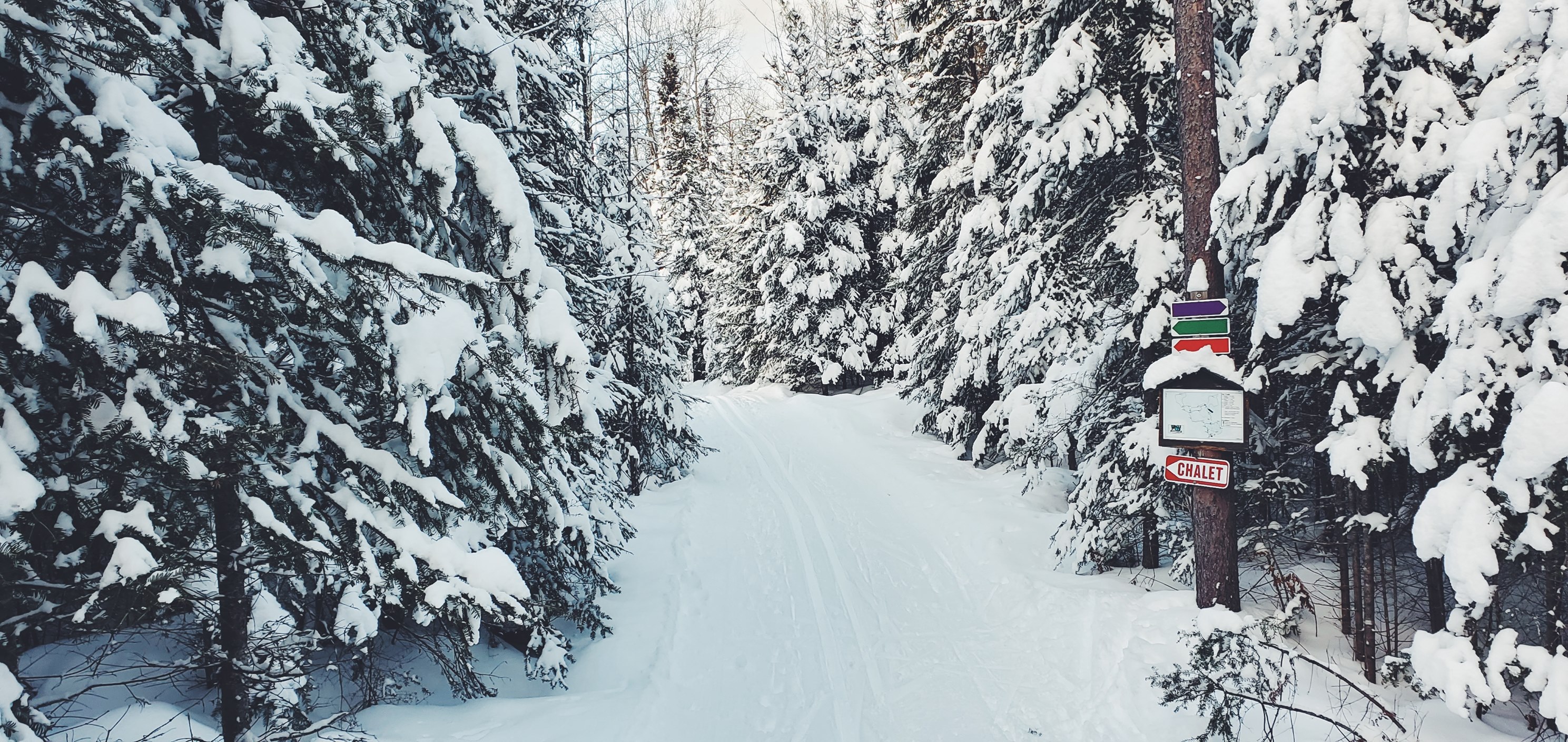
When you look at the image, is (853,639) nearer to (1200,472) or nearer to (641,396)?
(1200,472)

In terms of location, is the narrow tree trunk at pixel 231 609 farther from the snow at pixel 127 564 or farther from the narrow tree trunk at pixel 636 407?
the narrow tree trunk at pixel 636 407

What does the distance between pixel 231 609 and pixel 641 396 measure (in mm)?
5927

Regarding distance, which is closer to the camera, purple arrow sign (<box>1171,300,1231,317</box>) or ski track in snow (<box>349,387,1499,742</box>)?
ski track in snow (<box>349,387,1499,742</box>)

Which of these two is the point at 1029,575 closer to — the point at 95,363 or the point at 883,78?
the point at 95,363

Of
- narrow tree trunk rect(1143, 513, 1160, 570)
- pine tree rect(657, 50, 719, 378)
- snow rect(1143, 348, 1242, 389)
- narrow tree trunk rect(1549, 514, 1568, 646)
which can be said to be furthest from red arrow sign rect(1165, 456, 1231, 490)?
pine tree rect(657, 50, 719, 378)

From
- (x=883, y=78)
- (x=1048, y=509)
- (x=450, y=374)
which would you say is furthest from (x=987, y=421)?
(x=883, y=78)

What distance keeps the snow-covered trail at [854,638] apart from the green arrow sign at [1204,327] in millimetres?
2408

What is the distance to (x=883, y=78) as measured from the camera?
17.3 metres

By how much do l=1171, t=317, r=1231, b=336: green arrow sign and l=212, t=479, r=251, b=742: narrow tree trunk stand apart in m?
6.14

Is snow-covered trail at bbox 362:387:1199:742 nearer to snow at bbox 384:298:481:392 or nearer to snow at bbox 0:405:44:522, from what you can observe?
snow at bbox 384:298:481:392

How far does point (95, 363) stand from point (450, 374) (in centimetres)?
126

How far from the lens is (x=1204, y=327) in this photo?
16.7ft

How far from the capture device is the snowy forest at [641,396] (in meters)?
2.70

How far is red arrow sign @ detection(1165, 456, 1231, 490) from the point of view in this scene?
16.6 ft
